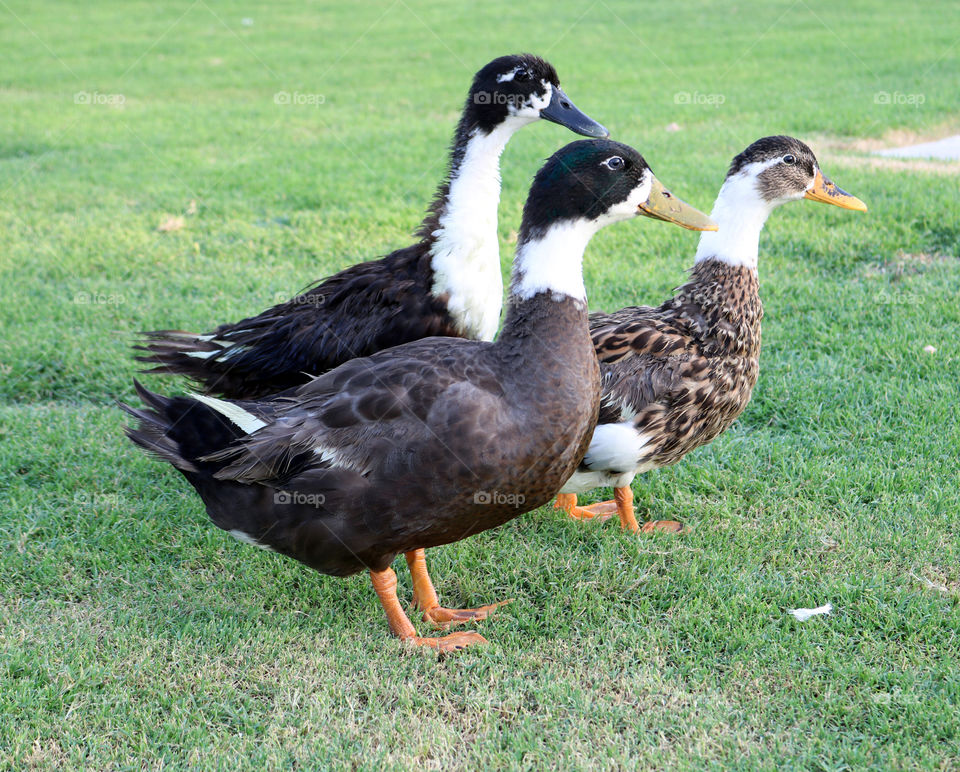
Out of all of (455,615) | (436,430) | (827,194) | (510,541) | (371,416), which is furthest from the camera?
(827,194)

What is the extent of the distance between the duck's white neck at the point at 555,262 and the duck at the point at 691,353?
679 mm

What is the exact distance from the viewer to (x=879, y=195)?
24.0 ft

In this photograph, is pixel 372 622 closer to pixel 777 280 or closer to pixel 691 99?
pixel 777 280

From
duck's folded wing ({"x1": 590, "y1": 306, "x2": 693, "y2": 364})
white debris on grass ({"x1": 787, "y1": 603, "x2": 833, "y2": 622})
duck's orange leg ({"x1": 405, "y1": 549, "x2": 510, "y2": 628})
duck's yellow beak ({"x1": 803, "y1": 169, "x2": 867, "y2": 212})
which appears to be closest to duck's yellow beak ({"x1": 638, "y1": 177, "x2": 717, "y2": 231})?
duck's folded wing ({"x1": 590, "y1": 306, "x2": 693, "y2": 364})

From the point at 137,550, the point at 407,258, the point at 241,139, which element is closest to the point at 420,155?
the point at 241,139

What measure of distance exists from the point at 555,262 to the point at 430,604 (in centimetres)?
144

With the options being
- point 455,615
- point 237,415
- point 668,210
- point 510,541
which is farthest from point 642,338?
point 237,415

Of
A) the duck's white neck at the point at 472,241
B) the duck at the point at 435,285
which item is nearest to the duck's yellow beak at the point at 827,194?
the duck at the point at 435,285

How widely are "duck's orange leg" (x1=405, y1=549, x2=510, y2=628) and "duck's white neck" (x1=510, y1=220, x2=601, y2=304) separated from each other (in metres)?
1.15

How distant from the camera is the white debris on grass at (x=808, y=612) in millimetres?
3474

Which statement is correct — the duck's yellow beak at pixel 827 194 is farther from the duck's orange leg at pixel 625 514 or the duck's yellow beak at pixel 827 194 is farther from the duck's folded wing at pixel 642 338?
the duck's orange leg at pixel 625 514

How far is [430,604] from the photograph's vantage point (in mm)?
3703

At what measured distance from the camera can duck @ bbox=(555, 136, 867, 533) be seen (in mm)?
3863

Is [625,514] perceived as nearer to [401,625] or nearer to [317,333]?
[401,625]
